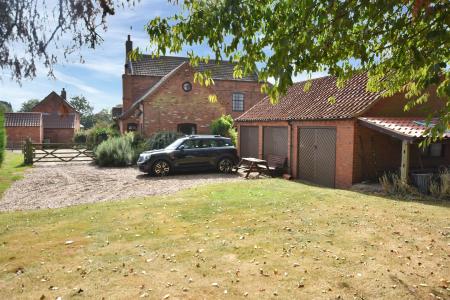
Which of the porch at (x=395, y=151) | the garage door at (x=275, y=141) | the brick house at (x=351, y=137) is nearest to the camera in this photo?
the porch at (x=395, y=151)

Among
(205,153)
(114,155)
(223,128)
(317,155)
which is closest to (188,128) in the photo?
(223,128)

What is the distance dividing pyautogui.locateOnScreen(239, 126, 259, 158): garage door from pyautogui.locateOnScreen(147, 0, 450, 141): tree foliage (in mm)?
14611

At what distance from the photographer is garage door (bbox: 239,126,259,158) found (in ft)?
66.8

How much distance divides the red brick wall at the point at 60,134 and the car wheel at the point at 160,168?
40.6 meters

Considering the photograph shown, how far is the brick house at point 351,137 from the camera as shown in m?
13.0

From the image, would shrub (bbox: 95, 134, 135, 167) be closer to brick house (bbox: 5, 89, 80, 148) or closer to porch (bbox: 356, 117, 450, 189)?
porch (bbox: 356, 117, 450, 189)

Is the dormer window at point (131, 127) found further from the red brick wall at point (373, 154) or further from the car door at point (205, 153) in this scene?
the red brick wall at point (373, 154)

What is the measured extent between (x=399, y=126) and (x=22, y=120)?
49.2 meters

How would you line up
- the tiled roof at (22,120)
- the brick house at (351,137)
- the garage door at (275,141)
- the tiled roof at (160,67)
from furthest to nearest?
the tiled roof at (22,120), the tiled roof at (160,67), the garage door at (275,141), the brick house at (351,137)

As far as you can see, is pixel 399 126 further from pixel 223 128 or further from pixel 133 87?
pixel 133 87

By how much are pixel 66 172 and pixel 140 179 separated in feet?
16.6

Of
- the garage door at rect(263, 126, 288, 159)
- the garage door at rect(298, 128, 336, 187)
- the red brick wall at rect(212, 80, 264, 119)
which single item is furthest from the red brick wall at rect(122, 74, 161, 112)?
the garage door at rect(298, 128, 336, 187)

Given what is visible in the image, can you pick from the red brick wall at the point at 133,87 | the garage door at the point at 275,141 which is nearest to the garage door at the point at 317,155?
the garage door at the point at 275,141

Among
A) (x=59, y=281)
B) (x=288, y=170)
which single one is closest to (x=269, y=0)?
(x=59, y=281)
